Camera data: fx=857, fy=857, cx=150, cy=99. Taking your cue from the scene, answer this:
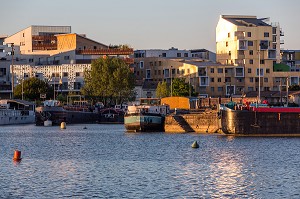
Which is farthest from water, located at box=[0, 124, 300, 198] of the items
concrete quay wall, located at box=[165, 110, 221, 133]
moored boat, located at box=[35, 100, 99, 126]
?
moored boat, located at box=[35, 100, 99, 126]

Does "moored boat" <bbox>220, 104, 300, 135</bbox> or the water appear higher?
"moored boat" <bbox>220, 104, 300, 135</bbox>

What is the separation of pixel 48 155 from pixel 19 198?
32.8 m

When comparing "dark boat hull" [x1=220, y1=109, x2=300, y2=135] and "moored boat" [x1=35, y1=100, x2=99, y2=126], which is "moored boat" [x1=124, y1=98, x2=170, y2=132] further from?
"moored boat" [x1=35, y1=100, x2=99, y2=126]

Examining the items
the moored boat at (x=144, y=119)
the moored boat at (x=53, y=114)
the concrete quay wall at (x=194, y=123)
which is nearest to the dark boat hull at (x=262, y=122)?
the concrete quay wall at (x=194, y=123)

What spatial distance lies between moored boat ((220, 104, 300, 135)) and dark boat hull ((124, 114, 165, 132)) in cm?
2130

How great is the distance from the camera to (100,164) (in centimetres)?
7756

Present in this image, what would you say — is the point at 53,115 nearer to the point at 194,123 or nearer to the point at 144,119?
the point at 144,119

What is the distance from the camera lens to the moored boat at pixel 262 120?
4311 inches

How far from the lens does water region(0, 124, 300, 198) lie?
59031 millimetres

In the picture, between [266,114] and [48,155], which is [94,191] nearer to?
[48,155]

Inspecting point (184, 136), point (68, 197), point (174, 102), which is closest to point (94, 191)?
point (68, 197)

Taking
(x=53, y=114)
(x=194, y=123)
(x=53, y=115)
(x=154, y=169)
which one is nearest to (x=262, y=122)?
(x=194, y=123)

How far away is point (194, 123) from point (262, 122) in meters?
19.4

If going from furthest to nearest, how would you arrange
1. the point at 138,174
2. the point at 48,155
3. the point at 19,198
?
Result: the point at 48,155 → the point at 138,174 → the point at 19,198
